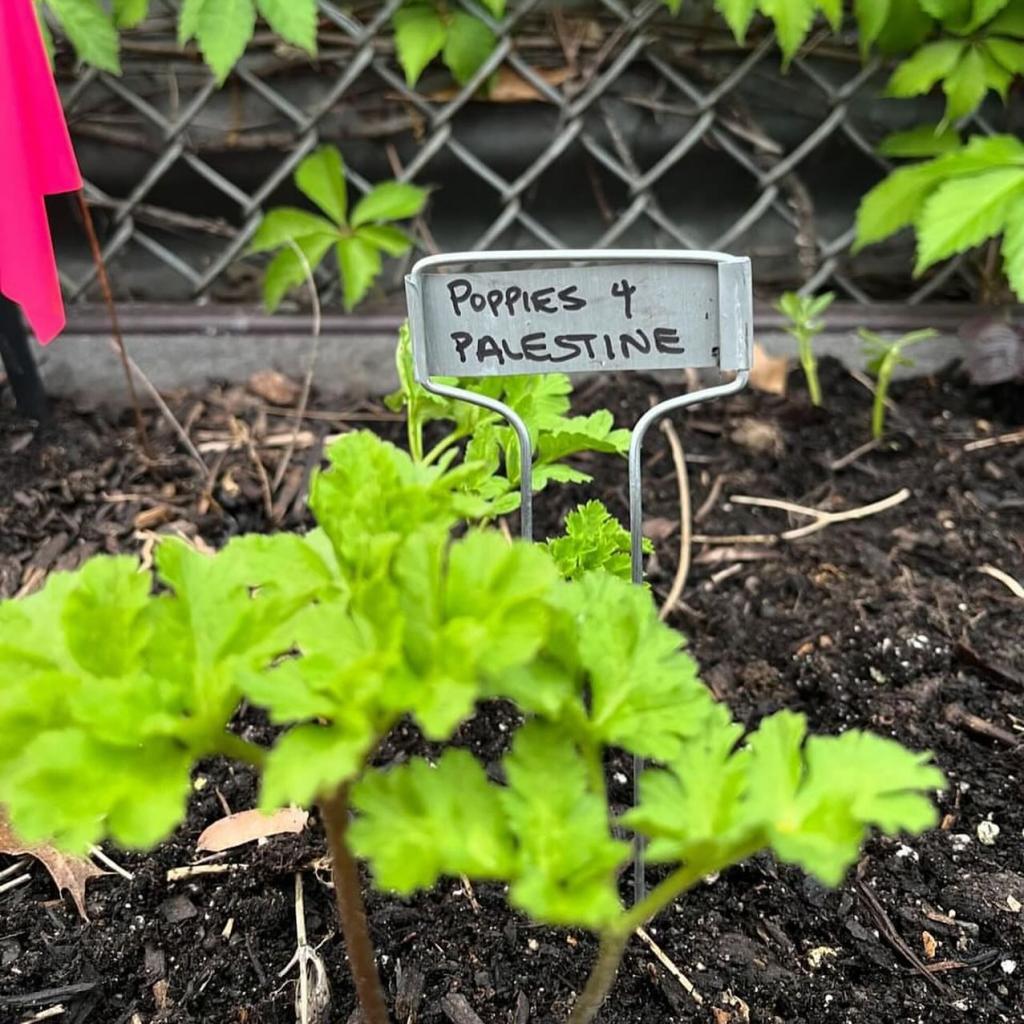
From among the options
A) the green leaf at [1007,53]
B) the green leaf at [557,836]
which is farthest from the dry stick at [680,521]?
the green leaf at [1007,53]

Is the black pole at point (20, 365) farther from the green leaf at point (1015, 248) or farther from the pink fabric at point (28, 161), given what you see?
the green leaf at point (1015, 248)

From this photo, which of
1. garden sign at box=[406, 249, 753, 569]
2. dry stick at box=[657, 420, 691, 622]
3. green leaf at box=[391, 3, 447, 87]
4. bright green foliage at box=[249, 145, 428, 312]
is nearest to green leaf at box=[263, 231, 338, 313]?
bright green foliage at box=[249, 145, 428, 312]

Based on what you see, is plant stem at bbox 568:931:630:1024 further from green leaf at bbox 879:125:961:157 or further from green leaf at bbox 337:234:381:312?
green leaf at bbox 879:125:961:157

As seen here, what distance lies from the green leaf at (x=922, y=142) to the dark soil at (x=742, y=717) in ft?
1.42

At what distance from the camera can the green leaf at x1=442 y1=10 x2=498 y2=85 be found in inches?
79.9

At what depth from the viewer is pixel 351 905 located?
0.73m

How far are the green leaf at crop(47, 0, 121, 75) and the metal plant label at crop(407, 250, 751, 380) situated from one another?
123 cm

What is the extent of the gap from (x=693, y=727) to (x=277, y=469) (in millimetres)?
1247

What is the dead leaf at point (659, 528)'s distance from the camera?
1625 millimetres

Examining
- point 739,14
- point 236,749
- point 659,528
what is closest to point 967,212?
point 739,14

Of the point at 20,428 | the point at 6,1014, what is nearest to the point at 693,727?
the point at 6,1014

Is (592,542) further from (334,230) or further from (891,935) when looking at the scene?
(334,230)

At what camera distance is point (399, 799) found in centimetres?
62

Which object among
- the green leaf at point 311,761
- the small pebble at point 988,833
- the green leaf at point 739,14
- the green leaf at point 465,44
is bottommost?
the small pebble at point 988,833
